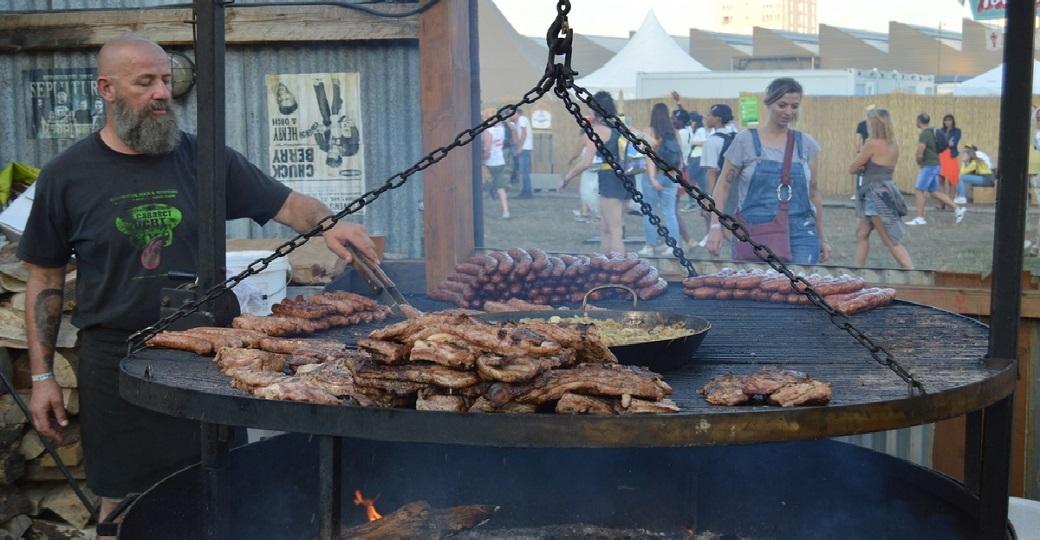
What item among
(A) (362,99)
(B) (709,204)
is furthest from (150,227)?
(A) (362,99)

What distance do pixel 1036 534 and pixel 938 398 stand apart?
2306mm

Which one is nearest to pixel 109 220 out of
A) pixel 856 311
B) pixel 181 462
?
pixel 181 462

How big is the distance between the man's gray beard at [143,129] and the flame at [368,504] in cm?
177

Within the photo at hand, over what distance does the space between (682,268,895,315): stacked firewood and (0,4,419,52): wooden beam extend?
3208mm

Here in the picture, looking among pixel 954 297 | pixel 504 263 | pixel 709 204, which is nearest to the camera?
pixel 709 204

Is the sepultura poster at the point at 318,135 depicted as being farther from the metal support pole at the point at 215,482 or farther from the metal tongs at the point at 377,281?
the metal support pole at the point at 215,482

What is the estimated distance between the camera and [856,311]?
4969mm

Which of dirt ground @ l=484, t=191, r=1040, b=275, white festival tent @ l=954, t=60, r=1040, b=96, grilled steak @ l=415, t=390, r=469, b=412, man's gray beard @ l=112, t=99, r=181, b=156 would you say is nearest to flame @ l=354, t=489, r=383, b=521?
grilled steak @ l=415, t=390, r=469, b=412

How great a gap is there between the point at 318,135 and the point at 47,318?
3.62m

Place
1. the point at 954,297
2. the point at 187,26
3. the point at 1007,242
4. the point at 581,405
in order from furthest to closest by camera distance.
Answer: the point at 187,26, the point at 954,297, the point at 1007,242, the point at 581,405

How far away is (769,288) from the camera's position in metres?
5.60

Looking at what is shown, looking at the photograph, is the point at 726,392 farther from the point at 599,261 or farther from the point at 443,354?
the point at 599,261

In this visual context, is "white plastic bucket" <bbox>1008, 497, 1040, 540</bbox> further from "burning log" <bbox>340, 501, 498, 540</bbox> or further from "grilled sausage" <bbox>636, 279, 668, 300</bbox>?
"burning log" <bbox>340, 501, 498, 540</bbox>

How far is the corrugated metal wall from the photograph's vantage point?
26.7 ft
